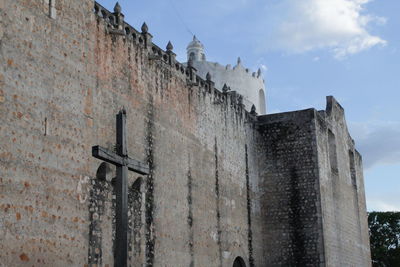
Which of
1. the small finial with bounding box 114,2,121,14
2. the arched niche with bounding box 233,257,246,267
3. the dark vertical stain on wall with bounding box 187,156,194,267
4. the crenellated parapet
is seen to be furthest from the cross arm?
the arched niche with bounding box 233,257,246,267

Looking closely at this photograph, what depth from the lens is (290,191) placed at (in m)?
17.1

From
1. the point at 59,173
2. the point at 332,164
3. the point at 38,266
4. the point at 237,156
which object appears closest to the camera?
the point at 38,266

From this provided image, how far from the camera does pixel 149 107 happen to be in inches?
473

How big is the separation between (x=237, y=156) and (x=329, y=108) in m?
5.10

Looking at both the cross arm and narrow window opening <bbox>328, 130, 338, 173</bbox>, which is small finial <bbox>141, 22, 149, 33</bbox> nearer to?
the cross arm

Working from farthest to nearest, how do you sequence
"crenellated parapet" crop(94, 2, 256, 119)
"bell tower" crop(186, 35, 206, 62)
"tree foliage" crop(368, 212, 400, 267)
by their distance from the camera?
1. "tree foliage" crop(368, 212, 400, 267)
2. "bell tower" crop(186, 35, 206, 62)
3. "crenellated parapet" crop(94, 2, 256, 119)

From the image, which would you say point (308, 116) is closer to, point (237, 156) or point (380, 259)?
point (237, 156)

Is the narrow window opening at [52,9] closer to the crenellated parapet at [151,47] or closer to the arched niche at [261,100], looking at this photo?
the crenellated parapet at [151,47]

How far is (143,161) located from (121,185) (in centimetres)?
414

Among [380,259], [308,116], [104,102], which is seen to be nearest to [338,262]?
[308,116]

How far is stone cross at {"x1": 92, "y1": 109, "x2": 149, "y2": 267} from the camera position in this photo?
22.8 ft

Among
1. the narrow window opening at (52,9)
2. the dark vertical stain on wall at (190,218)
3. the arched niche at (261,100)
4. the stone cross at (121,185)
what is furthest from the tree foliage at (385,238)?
Result: the stone cross at (121,185)

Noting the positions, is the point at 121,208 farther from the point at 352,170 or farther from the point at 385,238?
the point at 385,238

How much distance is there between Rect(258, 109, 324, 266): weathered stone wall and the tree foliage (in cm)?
1732
